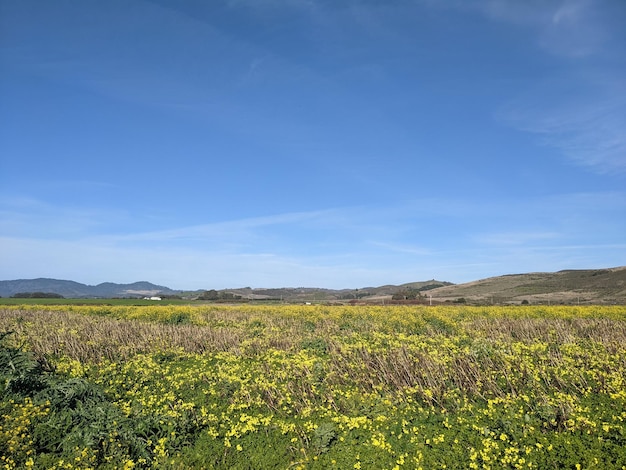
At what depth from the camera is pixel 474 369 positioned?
12688 millimetres

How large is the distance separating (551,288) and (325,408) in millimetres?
108137

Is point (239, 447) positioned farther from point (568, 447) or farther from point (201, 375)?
point (568, 447)

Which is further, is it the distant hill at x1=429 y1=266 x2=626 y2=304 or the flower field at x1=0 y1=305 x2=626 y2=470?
the distant hill at x1=429 y1=266 x2=626 y2=304

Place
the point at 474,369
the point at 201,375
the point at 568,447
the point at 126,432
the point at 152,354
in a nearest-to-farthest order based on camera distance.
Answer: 1. the point at 568,447
2. the point at 126,432
3. the point at 474,369
4. the point at 201,375
5. the point at 152,354

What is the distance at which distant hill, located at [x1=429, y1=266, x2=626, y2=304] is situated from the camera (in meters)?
77.1

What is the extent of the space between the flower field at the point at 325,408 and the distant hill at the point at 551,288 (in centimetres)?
5664

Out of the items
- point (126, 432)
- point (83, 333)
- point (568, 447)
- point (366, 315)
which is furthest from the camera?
point (366, 315)

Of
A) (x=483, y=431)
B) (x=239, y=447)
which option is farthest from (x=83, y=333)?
(x=483, y=431)

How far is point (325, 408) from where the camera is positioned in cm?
1117

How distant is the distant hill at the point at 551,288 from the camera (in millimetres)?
77062

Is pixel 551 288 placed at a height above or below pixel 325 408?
above

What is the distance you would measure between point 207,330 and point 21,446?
13095 mm

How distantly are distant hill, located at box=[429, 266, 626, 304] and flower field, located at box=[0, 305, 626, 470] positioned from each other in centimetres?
5664

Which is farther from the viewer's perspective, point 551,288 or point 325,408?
point 551,288
